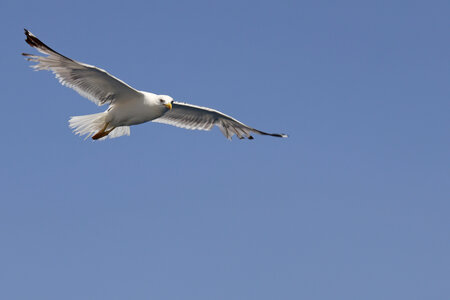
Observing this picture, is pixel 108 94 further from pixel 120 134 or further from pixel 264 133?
pixel 264 133

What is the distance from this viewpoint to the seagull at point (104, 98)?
20.7 m

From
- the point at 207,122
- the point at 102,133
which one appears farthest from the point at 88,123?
the point at 207,122

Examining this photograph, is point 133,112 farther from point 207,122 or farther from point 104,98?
point 207,122

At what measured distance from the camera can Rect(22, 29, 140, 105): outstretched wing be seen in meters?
20.3

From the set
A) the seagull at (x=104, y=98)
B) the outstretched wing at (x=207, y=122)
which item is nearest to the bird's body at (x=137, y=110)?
the seagull at (x=104, y=98)

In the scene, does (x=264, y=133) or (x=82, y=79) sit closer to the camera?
(x=82, y=79)

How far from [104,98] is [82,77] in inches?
44.7

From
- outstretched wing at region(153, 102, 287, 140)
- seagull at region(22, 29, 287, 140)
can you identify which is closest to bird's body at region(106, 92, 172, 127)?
seagull at region(22, 29, 287, 140)

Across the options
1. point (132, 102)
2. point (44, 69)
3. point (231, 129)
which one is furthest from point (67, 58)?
point (231, 129)

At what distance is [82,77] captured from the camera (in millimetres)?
21594

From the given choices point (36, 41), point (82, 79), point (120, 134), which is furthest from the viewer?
point (120, 134)

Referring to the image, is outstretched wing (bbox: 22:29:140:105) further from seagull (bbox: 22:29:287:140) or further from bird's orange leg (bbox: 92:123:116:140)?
bird's orange leg (bbox: 92:123:116:140)

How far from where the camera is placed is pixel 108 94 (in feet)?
73.0

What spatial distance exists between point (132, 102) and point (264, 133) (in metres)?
5.48
